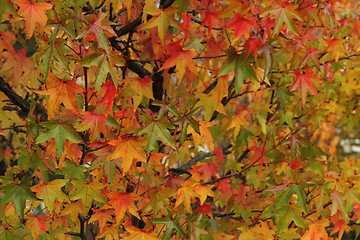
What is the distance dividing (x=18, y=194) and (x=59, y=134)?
404mm

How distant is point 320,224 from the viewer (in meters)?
2.62

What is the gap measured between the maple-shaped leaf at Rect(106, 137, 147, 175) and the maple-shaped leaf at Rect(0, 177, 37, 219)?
1.47 ft

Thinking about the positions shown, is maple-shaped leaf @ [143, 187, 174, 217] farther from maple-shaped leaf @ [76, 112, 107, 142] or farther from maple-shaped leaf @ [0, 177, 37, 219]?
maple-shaped leaf @ [0, 177, 37, 219]

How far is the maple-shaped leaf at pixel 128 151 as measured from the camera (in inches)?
75.6

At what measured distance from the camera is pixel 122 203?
213 centimetres

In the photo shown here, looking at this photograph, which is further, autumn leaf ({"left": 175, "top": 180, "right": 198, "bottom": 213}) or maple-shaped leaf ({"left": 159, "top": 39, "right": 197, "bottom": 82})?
autumn leaf ({"left": 175, "top": 180, "right": 198, "bottom": 213})

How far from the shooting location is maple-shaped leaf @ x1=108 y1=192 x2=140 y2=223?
6.98 feet

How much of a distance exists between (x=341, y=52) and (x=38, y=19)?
2870 mm

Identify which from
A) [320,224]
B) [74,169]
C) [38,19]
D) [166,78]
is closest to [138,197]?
[74,169]

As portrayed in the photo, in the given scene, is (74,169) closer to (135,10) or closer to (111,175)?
(111,175)

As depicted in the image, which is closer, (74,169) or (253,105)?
(74,169)

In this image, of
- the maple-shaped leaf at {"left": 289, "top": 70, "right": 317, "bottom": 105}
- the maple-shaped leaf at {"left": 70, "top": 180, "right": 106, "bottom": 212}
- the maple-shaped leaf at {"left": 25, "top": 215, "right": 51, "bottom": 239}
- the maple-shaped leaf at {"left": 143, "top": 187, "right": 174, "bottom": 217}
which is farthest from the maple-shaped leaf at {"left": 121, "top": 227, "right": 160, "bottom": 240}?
the maple-shaped leaf at {"left": 289, "top": 70, "right": 317, "bottom": 105}

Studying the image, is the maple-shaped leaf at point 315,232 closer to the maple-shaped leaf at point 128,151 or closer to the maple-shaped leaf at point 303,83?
the maple-shaped leaf at point 303,83

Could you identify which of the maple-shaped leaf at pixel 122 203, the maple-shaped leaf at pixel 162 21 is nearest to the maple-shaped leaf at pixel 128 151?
the maple-shaped leaf at pixel 122 203
